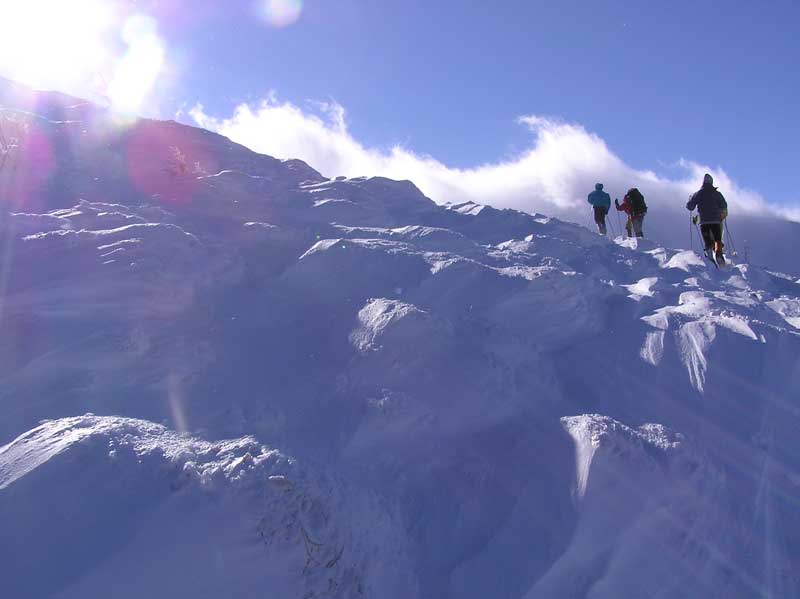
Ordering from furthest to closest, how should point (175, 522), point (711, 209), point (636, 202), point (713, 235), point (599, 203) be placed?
point (599, 203) < point (636, 202) < point (713, 235) < point (711, 209) < point (175, 522)

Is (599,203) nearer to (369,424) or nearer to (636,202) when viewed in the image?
(636,202)

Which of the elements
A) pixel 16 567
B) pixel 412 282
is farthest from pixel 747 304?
pixel 16 567

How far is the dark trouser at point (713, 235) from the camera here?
43.5 feet

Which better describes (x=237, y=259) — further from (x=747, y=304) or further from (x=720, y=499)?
(x=747, y=304)

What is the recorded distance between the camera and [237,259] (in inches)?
338

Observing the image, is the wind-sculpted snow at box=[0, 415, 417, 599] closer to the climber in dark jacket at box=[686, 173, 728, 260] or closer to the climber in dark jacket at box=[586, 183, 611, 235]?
the climber in dark jacket at box=[686, 173, 728, 260]

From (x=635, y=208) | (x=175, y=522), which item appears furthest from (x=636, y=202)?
(x=175, y=522)

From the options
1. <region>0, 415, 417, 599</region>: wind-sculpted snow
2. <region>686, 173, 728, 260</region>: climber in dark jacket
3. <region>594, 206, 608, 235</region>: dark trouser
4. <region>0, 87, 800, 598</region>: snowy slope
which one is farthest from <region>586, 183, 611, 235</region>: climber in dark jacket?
<region>0, 415, 417, 599</region>: wind-sculpted snow

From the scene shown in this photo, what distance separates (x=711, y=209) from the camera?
1319cm

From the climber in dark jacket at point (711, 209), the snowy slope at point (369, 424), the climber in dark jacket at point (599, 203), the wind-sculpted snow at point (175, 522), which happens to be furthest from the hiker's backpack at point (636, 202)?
the wind-sculpted snow at point (175, 522)

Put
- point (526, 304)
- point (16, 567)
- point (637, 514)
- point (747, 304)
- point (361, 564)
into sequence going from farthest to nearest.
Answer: point (747, 304) < point (526, 304) < point (637, 514) < point (361, 564) < point (16, 567)

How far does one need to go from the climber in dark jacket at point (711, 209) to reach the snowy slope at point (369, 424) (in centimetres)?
387

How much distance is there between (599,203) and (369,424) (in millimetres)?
16704

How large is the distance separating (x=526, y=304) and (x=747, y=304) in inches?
163
